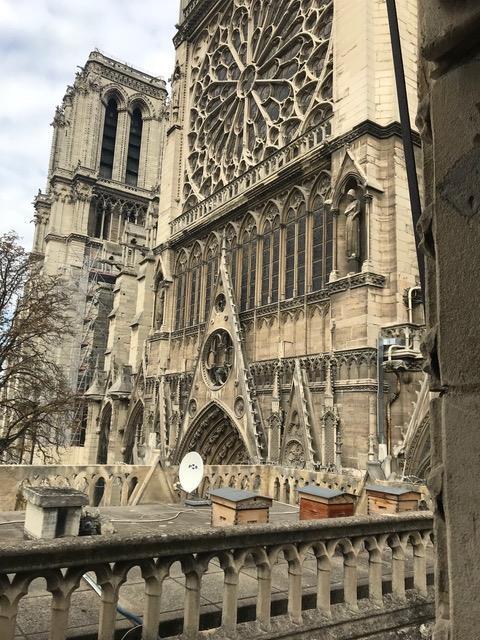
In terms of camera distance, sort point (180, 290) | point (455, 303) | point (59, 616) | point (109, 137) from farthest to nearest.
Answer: point (109, 137)
point (180, 290)
point (59, 616)
point (455, 303)

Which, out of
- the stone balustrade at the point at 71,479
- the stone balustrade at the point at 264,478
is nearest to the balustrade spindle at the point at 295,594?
the stone balustrade at the point at 71,479

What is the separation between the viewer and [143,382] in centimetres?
2486

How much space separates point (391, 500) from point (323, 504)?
1.28 m

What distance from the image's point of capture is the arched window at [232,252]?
20.6 meters

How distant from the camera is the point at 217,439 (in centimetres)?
1947

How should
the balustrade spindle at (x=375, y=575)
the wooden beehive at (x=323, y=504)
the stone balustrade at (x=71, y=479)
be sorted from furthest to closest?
the stone balustrade at (x=71, y=479)
the wooden beehive at (x=323, y=504)
the balustrade spindle at (x=375, y=575)

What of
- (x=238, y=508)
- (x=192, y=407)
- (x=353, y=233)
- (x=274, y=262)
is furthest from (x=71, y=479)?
(x=274, y=262)

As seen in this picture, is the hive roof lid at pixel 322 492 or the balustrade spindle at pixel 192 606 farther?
the hive roof lid at pixel 322 492

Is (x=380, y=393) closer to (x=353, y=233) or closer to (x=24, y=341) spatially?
(x=353, y=233)

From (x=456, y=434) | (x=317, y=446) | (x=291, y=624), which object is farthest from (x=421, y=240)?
(x=317, y=446)

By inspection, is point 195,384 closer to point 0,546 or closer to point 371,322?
point 371,322

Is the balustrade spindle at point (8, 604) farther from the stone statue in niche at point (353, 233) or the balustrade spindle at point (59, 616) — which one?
the stone statue in niche at point (353, 233)

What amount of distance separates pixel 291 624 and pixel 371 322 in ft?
34.9

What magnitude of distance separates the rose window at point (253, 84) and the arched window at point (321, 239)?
305 cm
